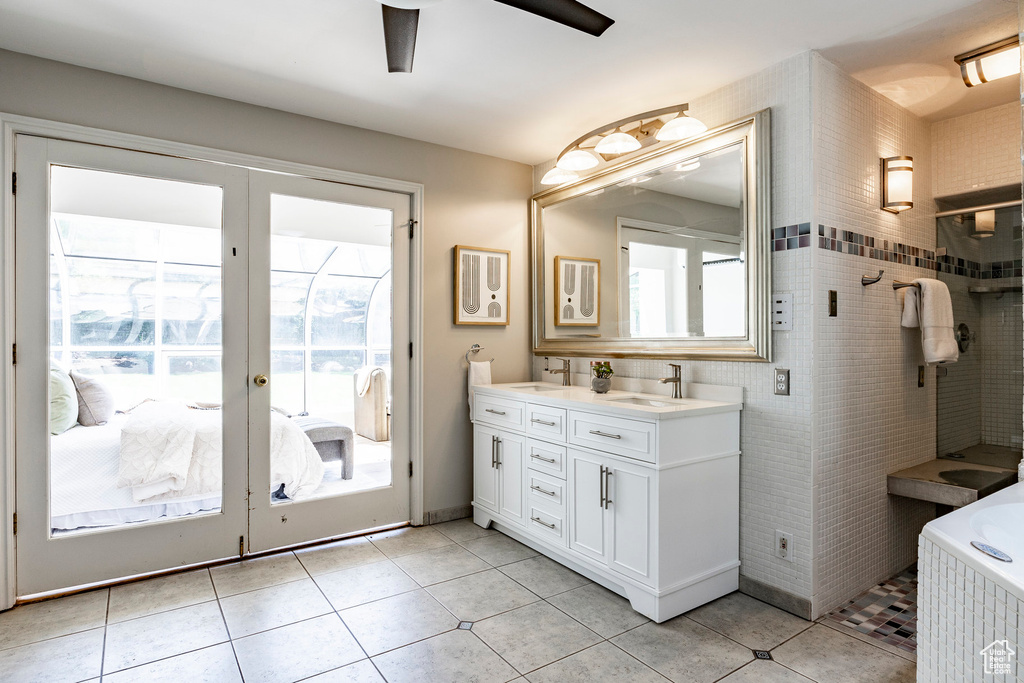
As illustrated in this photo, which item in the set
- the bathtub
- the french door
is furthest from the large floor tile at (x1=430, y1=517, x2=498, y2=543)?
the bathtub

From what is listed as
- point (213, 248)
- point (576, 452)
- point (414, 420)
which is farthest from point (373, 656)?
point (213, 248)

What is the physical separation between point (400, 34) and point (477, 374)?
7.25 feet

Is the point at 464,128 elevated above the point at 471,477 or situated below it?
above

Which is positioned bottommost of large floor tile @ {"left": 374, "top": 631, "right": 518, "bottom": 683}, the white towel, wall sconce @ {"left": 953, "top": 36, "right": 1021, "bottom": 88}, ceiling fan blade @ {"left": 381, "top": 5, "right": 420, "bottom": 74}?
large floor tile @ {"left": 374, "top": 631, "right": 518, "bottom": 683}

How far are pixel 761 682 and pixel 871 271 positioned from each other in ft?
6.30

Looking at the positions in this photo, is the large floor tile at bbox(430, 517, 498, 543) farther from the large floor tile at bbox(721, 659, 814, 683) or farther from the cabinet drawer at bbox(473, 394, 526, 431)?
the large floor tile at bbox(721, 659, 814, 683)

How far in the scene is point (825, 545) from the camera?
242 cm

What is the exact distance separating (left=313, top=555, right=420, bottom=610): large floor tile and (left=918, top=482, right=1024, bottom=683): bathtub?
2.05 metres

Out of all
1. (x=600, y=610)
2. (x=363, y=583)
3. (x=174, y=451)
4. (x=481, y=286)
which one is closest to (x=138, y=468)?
(x=174, y=451)

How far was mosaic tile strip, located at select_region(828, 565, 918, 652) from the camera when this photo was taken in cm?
222

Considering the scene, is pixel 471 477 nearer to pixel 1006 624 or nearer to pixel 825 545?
pixel 825 545

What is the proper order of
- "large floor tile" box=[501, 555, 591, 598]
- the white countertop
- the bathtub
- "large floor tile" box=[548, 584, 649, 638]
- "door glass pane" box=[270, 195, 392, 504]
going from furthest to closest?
1. "door glass pane" box=[270, 195, 392, 504]
2. "large floor tile" box=[501, 555, 591, 598]
3. the white countertop
4. "large floor tile" box=[548, 584, 649, 638]
5. the bathtub

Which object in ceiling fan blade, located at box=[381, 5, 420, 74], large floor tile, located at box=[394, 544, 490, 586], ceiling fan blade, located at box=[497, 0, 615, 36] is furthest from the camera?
large floor tile, located at box=[394, 544, 490, 586]

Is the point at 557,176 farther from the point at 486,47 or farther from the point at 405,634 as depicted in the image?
the point at 405,634
